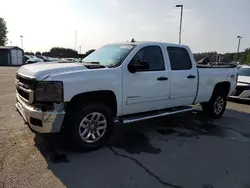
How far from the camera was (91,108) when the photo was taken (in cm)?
410

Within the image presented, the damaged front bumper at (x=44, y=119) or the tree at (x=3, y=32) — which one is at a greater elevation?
the tree at (x=3, y=32)

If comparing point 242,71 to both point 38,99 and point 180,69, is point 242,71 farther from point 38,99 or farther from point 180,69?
point 38,99

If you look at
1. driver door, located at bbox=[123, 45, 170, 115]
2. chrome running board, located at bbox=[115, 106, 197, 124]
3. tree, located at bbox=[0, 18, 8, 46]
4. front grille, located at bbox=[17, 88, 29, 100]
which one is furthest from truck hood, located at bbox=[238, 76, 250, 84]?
tree, located at bbox=[0, 18, 8, 46]

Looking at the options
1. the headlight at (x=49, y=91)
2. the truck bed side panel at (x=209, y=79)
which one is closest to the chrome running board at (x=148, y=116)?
the truck bed side panel at (x=209, y=79)

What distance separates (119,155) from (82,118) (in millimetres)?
923

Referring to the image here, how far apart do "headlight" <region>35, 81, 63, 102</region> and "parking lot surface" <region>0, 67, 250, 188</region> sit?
3.35 ft

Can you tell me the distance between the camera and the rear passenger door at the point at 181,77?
5.44m

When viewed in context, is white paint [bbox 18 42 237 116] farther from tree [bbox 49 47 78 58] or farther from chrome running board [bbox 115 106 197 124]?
tree [bbox 49 47 78 58]

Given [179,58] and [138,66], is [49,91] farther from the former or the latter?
[179,58]

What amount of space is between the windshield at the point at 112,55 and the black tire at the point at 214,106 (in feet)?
11.2

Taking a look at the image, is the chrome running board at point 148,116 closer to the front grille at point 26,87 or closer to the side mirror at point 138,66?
the side mirror at point 138,66

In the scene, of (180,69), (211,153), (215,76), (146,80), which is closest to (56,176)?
(146,80)

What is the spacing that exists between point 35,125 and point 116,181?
63.5 inches

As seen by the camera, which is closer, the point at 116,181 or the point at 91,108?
the point at 116,181
